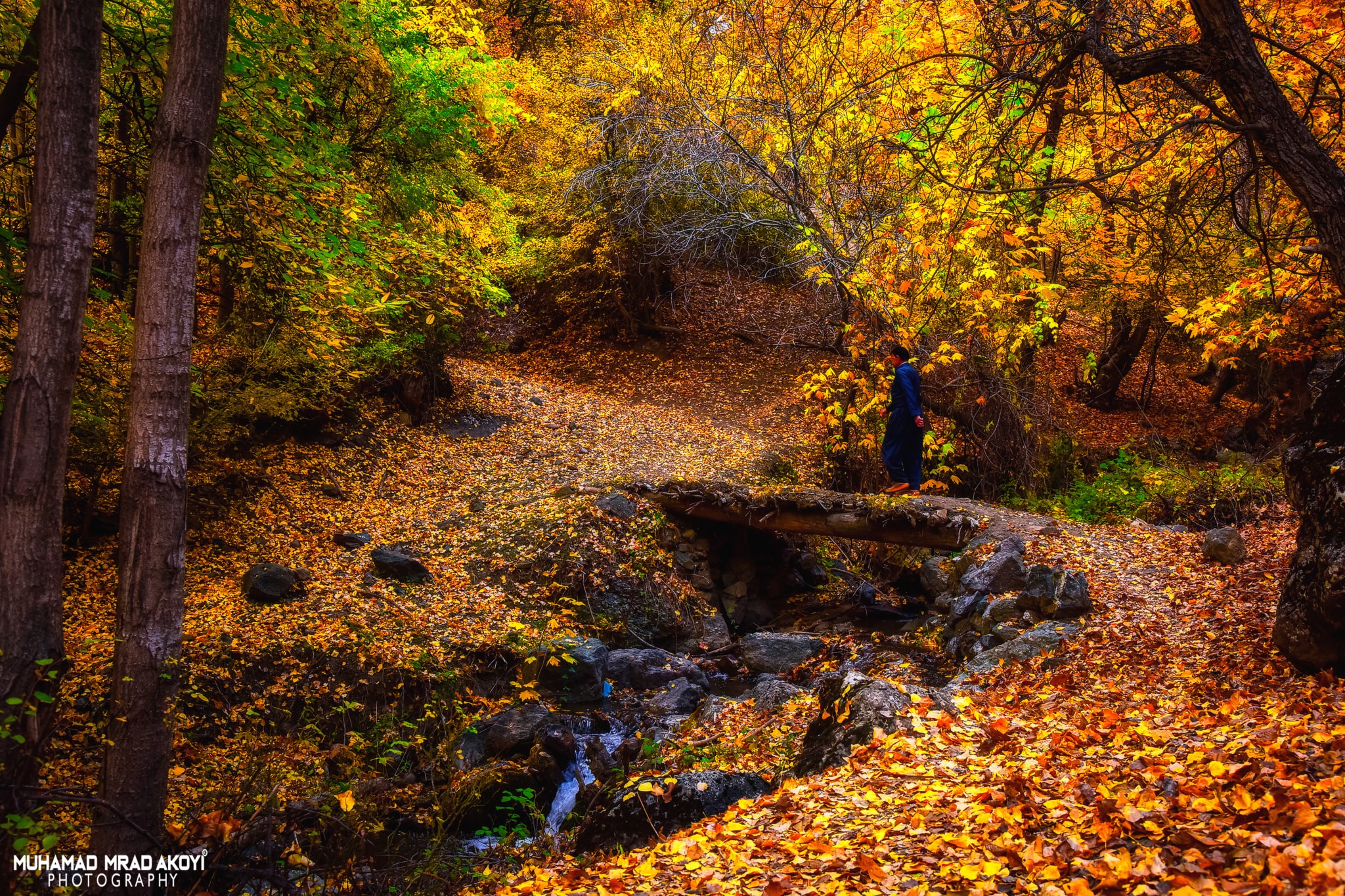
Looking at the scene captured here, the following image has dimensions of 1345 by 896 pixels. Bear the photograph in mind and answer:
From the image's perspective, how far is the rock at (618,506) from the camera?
10.5 meters

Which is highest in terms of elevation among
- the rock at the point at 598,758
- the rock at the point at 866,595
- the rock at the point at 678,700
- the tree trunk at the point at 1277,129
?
the tree trunk at the point at 1277,129

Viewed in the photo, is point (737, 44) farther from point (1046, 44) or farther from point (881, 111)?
point (1046, 44)

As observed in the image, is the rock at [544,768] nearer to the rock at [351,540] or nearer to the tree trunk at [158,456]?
the tree trunk at [158,456]

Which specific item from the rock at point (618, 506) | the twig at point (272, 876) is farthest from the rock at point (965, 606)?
the twig at point (272, 876)

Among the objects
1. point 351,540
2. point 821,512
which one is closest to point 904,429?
point 821,512

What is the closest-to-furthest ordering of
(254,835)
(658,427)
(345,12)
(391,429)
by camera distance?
(254,835) → (345,12) → (391,429) → (658,427)

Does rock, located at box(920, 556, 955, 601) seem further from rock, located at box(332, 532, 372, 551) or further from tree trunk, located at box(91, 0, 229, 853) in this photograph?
tree trunk, located at box(91, 0, 229, 853)

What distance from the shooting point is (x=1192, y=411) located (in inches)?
711

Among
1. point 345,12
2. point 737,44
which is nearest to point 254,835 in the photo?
point 345,12

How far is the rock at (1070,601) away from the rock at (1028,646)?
20 cm

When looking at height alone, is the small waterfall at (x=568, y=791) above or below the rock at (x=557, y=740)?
below

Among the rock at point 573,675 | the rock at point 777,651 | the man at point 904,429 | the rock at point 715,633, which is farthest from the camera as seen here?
the rock at point 715,633

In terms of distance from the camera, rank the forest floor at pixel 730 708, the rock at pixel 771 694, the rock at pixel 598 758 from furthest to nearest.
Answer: the rock at pixel 771 694, the rock at pixel 598 758, the forest floor at pixel 730 708

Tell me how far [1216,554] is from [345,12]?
10.1 meters
